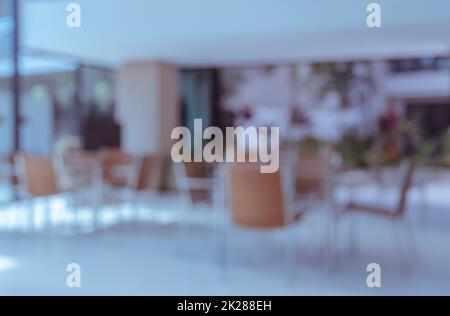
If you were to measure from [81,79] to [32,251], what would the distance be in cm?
493

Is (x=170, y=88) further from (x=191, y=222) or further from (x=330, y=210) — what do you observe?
(x=330, y=210)

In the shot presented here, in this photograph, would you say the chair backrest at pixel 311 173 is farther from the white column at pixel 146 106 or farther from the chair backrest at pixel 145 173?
the white column at pixel 146 106

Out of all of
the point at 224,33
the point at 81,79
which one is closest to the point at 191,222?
the point at 224,33

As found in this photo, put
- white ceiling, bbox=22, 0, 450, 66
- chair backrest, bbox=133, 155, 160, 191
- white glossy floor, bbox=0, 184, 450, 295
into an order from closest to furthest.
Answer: white glossy floor, bbox=0, 184, 450, 295 → chair backrest, bbox=133, 155, 160, 191 → white ceiling, bbox=22, 0, 450, 66

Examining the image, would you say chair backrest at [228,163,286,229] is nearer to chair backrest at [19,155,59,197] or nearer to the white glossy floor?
the white glossy floor

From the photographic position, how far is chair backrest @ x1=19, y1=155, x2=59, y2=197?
4.46m

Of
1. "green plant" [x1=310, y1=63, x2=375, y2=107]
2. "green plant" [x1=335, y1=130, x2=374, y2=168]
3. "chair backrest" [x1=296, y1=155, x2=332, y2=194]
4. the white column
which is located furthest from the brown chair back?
"green plant" [x1=310, y1=63, x2=375, y2=107]

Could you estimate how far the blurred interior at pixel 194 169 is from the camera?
3350mm

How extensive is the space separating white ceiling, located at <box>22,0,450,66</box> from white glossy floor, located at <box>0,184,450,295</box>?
87.4 inches

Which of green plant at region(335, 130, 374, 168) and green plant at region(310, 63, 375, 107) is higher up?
green plant at region(310, 63, 375, 107)

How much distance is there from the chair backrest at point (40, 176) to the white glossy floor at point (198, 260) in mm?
471

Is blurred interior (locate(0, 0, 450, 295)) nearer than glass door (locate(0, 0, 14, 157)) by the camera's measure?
Yes

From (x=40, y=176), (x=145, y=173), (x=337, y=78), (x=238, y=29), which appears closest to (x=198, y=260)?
(x=145, y=173)

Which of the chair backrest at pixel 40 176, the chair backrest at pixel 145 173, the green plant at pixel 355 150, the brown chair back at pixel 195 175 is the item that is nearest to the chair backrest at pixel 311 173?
the green plant at pixel 355 150
